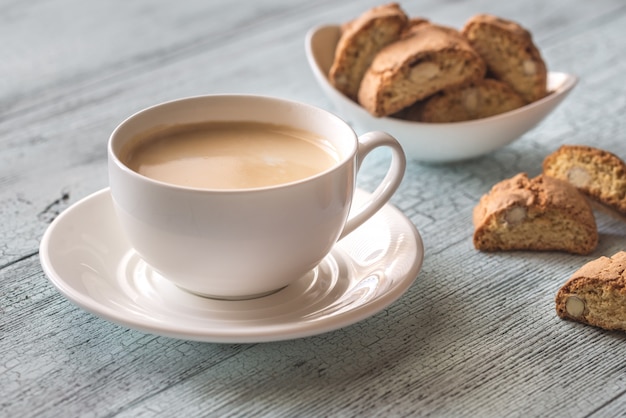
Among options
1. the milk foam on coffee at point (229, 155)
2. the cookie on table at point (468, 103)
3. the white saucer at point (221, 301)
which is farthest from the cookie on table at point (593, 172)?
the milk foam on coffee at point (229, 155)

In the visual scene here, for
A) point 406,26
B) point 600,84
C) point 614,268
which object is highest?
point 406,26

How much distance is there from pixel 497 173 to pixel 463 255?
319 mm

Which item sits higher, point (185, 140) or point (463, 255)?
point (185, 140)

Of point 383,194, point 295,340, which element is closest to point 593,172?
point 383,194

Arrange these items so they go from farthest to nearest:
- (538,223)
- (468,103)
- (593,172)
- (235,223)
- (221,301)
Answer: (468,103), (593,172), (538,223), (221,301), (235,223)

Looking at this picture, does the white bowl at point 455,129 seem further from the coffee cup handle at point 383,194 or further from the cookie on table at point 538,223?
the coffee cup handle at point 383,194

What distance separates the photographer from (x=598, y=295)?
3.67 feet

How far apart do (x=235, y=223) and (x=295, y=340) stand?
19 cm

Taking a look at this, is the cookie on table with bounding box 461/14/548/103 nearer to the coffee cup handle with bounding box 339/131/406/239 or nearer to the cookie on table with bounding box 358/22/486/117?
the cookie on table with bounding box 358/22/486/117

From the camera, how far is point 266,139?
1196mm

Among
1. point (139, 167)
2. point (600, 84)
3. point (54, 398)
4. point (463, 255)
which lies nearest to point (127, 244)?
point (139, 167)

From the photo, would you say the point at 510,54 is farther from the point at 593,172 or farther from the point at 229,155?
the point at 229,155

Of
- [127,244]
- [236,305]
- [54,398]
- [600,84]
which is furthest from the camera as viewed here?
[600,84]

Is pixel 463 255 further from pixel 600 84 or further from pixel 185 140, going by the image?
pixel 600 84
